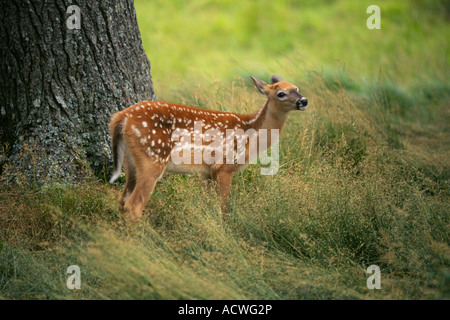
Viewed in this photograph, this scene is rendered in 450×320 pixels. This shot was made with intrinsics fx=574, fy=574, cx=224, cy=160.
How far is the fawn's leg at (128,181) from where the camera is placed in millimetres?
4746

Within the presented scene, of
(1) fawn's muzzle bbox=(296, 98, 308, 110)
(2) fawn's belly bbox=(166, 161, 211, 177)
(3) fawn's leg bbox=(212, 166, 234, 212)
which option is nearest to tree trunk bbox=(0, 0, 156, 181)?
(2) fawn's belly bbox=(166, 161, 211, 177)

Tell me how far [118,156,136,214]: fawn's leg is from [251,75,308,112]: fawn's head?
1.39 meters

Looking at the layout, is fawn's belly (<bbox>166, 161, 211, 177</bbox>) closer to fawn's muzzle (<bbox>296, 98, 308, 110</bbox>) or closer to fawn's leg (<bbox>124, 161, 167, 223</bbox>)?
fawn's leg (<bbox>124, 161, 167, 223</bbox>)

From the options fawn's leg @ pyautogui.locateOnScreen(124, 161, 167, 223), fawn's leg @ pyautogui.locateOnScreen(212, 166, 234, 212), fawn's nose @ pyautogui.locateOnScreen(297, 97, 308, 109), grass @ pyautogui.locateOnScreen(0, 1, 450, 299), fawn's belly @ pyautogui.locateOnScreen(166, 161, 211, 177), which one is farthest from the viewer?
fawn's nose @ pyautogui.locateOnScreen(297, 97, 308, 109)

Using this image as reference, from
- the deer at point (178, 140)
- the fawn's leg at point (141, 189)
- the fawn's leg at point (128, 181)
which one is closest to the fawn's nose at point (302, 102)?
the deer at point (178, 140)

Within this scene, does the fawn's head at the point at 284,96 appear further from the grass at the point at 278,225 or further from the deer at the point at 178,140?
the grass at the point at 278,225

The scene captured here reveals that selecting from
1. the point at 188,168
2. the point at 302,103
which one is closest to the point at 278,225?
the point at 188,168

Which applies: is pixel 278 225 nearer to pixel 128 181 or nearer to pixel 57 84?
pixel 128 181

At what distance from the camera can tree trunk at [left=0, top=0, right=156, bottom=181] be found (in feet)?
16.1

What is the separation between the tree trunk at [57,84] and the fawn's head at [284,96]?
1413 mm

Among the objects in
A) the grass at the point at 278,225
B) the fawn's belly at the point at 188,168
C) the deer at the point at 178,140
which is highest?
the deer at the point at 178,140

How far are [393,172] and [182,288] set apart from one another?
8.84 ft

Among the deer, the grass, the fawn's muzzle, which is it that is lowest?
the grass
